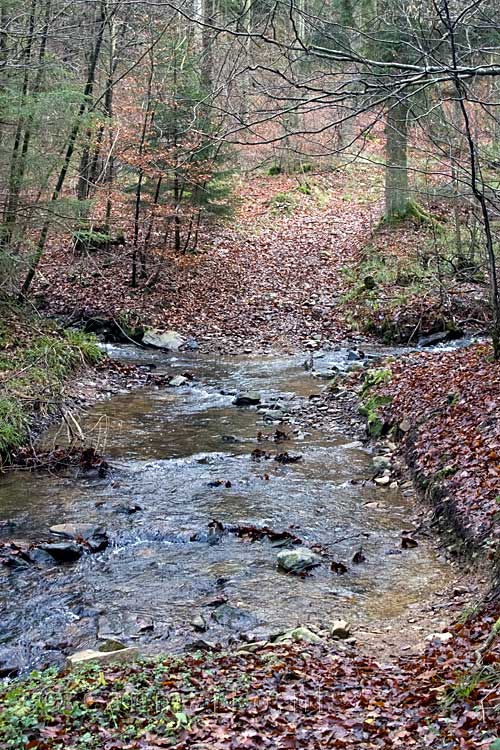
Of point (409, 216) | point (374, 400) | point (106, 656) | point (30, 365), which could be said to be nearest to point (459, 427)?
point (374, 400)

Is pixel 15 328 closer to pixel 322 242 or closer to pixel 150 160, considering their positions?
pixel 150 160

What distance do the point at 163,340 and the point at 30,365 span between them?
5857 mm

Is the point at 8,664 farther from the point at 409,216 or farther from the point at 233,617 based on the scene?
the point at 409,216

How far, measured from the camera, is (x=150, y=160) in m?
17.3

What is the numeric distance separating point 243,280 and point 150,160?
4511mm

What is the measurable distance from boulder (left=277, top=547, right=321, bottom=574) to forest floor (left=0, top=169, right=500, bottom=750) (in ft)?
4.34

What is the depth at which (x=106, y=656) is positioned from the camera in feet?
16.5

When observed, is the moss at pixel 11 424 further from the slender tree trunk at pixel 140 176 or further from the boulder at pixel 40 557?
the slender tree trunk at pixel 140 176

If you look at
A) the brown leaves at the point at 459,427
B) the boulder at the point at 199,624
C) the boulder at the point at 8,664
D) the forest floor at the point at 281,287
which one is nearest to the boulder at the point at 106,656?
the boulder at the point at 8,664

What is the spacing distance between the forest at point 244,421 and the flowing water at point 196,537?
1.4 inches

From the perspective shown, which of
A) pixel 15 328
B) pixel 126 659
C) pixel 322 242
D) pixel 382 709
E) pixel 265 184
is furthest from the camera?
pixel 265 184

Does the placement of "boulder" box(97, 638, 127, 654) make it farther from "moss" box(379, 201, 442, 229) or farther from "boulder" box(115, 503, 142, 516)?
"moss" box(379, 201, 442, 229)

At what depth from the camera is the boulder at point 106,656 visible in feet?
16.2

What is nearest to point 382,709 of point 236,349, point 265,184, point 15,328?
point 15,328
